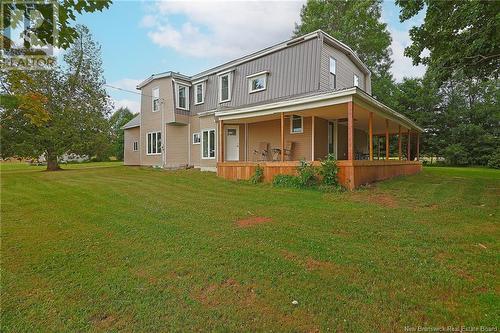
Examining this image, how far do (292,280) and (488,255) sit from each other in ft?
9.49

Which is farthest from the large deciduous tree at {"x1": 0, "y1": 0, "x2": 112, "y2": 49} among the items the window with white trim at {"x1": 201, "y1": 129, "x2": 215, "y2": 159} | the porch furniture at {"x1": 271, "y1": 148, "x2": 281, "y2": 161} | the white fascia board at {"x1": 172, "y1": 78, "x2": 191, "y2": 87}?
the white fascia board at {"x1": 172, "y1": 78, "x2": 191, "y2": 87}

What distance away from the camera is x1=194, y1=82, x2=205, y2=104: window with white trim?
59.0 feet

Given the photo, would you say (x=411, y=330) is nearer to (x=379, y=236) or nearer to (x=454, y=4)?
(x=379, y=236)

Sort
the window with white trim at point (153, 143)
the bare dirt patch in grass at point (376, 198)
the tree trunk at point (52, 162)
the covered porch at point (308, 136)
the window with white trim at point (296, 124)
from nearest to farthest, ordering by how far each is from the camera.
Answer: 1. the bare dirt patch in grass at point (376, 198)
2. the covered porch at point (308, 136)
3. the window with white trim at point (296, 124)
4. the window with white trim at point (153, 143)
5. the tree trunk at point (52, 162)

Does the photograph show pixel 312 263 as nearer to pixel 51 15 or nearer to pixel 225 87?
pixel 51 15

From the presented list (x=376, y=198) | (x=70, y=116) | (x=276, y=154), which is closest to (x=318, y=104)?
(x=376, y=198)

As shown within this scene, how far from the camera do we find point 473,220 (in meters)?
5.74

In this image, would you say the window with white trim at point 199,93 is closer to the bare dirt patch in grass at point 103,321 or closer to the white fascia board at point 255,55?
the white fascia board at point 255,55

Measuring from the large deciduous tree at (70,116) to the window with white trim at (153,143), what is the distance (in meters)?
4.43

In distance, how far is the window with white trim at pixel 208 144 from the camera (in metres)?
16.5

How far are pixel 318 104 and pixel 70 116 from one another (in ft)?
59.0

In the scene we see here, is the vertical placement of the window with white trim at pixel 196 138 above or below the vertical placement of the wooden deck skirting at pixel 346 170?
above

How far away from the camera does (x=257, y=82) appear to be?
15.0 meters

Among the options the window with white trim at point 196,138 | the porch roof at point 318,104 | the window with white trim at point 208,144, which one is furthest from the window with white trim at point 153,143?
the porch roof at point 318,104
